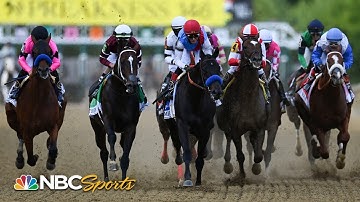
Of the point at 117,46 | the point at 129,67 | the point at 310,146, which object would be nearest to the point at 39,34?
the point at 117,46

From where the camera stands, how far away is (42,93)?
48.3ft

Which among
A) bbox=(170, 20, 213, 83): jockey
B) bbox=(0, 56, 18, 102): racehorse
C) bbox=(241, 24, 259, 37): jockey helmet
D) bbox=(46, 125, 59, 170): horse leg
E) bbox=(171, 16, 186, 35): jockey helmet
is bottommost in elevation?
bbox=(46, 125, 59, 170): horse leg

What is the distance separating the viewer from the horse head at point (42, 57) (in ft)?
46.3

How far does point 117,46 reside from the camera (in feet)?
49.6

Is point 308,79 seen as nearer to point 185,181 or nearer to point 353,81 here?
point 185,181

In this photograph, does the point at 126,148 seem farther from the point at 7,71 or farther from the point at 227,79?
the point at 7,71

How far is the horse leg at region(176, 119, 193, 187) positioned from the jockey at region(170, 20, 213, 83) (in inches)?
29.5

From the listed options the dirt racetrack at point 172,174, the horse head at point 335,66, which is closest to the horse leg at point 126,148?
the dirt racetrack at point 172,174

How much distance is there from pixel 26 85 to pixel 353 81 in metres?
26.7

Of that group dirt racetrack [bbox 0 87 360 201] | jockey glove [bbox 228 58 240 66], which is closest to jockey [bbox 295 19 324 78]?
dirt racetrack [bbox 0 87 360 201]

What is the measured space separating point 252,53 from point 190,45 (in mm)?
805

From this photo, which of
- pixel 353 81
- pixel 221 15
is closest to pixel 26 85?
pixel 221 15

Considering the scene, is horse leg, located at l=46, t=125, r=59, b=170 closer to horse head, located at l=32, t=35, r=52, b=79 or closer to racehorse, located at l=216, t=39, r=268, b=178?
horse head, located at l=32, t=35, r=52, b=79

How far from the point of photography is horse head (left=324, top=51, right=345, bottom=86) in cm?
1475
